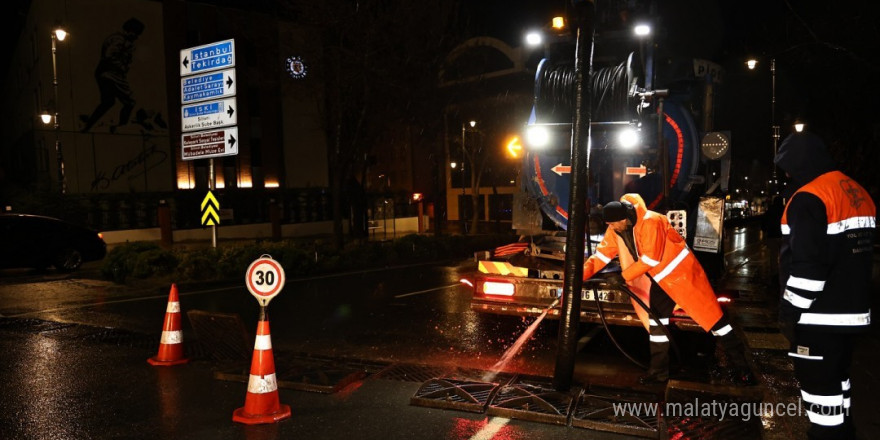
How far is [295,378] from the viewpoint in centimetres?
598

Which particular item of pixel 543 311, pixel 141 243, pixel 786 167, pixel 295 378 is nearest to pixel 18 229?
pixel 141 243

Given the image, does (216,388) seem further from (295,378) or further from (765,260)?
(765,260)

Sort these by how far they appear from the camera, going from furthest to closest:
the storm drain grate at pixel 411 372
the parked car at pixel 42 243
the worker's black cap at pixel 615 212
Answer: the parked car at pixel 42 243 → the storm drain grate at pixel 411 372 → the worker's black cap at pixel 615 212

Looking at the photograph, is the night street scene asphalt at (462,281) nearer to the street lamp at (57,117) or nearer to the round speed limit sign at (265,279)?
the round speed limit sign at (265,279)

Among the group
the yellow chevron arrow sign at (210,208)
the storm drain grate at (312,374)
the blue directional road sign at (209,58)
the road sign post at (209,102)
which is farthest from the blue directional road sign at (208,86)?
the storm drain grate at (312,374)

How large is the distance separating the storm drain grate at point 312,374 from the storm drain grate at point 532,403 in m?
1.50

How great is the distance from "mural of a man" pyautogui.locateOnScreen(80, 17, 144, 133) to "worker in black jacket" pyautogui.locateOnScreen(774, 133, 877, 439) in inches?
1201

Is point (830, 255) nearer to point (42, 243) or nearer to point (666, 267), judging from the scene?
point (666, 267)

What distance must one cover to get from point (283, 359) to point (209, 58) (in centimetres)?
828

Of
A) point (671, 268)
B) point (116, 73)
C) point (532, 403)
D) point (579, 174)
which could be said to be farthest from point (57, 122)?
point (671, 268)

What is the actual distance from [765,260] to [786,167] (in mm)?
14876

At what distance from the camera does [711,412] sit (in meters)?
4.93

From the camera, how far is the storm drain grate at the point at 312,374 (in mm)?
5777

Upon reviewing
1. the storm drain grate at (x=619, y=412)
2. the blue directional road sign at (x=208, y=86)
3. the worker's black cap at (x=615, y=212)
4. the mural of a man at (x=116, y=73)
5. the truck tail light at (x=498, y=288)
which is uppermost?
the mural of a man at (x=116, y=73)
